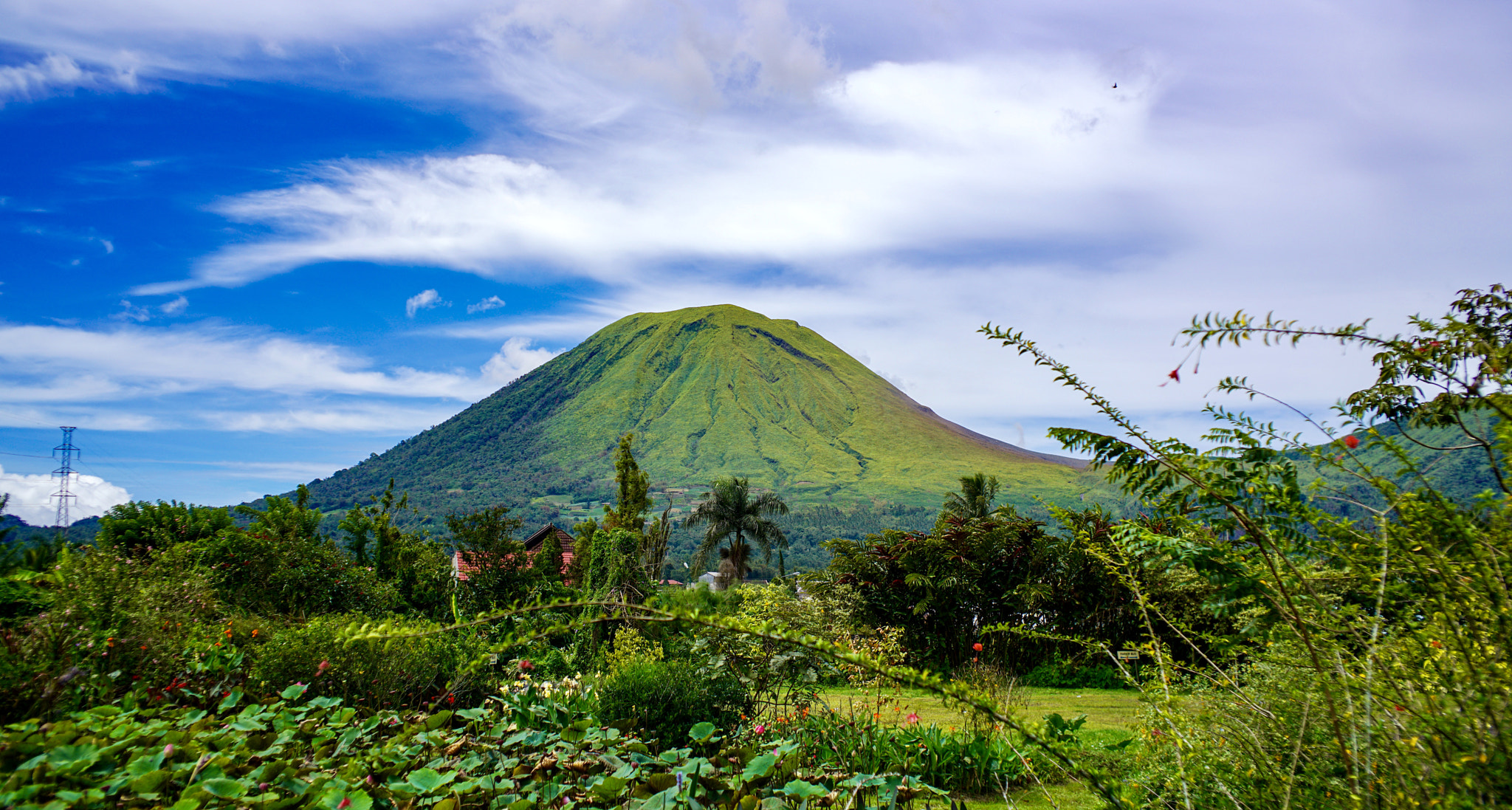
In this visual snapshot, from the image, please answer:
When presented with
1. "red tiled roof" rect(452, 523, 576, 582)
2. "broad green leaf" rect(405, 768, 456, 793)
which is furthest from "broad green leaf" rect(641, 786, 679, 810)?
"red tiled roof" rect(452, 523, 576, 582)

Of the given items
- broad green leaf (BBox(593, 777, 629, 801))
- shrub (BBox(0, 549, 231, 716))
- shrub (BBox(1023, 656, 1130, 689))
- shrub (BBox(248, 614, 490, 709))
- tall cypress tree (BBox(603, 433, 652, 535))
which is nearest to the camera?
broad green leaf (BBox(593, 777, 629, 801))

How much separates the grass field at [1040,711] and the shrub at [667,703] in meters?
0.80

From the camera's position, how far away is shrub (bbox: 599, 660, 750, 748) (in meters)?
4.70

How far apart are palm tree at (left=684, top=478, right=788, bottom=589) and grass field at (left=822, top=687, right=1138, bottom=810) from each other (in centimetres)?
2691

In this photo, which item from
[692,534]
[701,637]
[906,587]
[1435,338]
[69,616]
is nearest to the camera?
[1435,338]

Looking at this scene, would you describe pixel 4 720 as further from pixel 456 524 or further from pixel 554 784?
pixel 456 524

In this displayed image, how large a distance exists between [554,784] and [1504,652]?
9.17 ft

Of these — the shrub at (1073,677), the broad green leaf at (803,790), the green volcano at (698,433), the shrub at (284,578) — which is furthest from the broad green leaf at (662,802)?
the green volcano at (698,433)

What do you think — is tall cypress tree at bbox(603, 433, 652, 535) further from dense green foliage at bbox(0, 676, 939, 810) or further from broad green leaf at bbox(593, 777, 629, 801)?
broad green leaf at bbox(593, 777, 629, 801)

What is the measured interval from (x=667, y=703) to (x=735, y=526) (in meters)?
31.3

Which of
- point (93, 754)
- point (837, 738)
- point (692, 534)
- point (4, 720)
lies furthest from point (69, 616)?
point (692, 534)

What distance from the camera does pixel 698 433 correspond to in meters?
137

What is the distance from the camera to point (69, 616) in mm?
4281

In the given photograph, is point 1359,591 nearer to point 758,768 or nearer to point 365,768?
point 758,768
